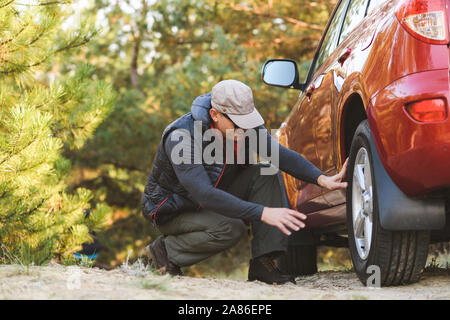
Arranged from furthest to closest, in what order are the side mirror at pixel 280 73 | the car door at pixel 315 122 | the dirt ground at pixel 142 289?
the side mirror at pixel 280 73, the car door at pixel 315 122, the dirt ground at pixel 142 289

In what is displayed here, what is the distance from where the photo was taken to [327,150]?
3418mm

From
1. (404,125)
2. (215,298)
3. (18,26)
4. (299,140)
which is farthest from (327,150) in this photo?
(18,26)

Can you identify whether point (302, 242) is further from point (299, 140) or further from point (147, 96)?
point (147, 96)

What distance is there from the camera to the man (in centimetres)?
310

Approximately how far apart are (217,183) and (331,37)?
1.49 metres

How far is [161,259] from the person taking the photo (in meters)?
3.65

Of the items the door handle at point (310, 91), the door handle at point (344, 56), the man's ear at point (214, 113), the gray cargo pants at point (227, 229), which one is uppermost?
the door handle at point (344, 56)

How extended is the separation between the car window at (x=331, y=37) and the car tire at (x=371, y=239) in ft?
4.19

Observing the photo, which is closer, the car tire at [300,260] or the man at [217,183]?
the man at [217,183]

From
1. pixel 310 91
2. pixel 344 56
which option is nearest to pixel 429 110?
pixel 344 56

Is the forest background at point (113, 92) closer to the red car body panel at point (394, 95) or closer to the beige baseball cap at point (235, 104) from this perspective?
the beige baseball cap at point (235, 104)

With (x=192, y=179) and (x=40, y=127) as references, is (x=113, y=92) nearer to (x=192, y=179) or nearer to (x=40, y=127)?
(x=40, y=127)

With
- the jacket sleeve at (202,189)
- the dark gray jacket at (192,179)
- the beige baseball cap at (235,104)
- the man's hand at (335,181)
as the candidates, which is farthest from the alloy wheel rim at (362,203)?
the beige baseball cap at (235,104)

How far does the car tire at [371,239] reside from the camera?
261cm
